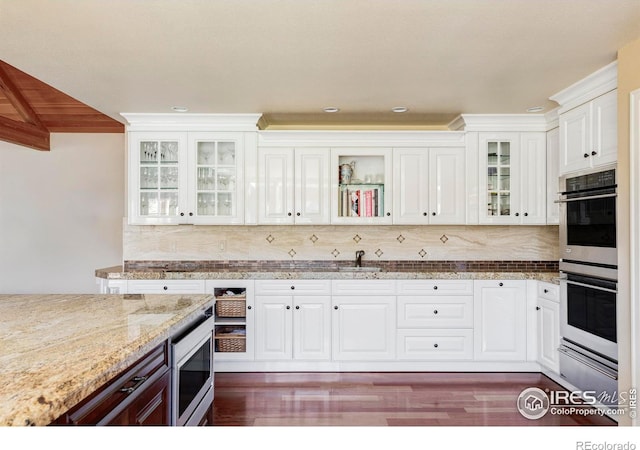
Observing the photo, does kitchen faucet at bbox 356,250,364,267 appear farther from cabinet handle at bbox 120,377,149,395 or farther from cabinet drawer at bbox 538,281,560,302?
cabinet handle at bbox 120,377,149,395

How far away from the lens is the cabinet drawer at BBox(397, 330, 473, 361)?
358 centimetres

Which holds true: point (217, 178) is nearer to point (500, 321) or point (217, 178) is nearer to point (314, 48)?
point (314, 48)

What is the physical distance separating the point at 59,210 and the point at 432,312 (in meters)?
5.02

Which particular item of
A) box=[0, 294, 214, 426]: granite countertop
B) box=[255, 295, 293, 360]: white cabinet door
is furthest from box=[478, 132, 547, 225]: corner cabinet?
box=[0, 294, 214, 426]: granite countertop

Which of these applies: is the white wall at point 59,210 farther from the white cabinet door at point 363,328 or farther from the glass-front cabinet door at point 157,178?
the white cabinet door at point 363,328

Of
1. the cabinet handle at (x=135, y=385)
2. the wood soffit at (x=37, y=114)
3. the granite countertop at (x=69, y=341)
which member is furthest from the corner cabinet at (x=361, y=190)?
the wood soffit at (x=37, y=114)

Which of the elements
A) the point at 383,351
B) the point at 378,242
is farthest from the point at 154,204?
the point at 383,351

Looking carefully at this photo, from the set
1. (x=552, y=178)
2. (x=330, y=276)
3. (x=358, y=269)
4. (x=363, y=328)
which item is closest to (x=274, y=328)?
(x=330, y=276)

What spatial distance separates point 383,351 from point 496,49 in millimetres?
2468

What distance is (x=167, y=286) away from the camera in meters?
3.62

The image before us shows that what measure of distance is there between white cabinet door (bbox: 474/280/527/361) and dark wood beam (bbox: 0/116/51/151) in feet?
17.1
